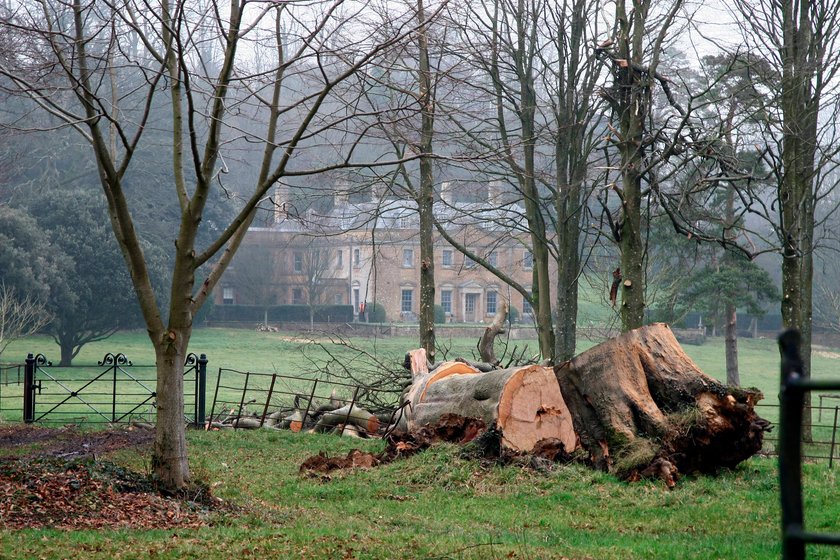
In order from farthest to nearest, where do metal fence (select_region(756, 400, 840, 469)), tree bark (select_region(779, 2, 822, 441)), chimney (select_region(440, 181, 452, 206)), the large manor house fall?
the large manor house, chimney (select_region(440, 181, 452, 206)), tree bark (select_region(779, 2, 822, 441)), metal fence (select_region(756, 400, 840, 469))

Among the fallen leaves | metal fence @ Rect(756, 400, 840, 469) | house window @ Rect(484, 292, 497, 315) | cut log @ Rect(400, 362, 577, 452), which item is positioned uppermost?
house window @ Rect(484, 292, 497, 315)

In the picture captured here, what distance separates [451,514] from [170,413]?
3071 mm

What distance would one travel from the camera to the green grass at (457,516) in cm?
644

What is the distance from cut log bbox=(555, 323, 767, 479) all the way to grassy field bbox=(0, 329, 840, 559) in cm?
34

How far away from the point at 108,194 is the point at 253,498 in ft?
12.0

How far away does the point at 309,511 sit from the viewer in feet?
28.7

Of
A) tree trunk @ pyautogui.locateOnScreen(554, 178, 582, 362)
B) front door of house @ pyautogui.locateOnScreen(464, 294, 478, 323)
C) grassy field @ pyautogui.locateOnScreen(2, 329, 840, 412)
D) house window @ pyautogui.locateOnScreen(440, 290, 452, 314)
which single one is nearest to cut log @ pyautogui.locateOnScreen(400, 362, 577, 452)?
tree trunk @ pyautogui.locateOnScreen(554, 178, 582, 362)

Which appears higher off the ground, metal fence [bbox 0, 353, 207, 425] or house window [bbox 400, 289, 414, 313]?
house window [bbox 400, 289, 414, 313]

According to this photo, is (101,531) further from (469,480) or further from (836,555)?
(836,555)

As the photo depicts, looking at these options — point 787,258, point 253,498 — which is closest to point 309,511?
point 253,498

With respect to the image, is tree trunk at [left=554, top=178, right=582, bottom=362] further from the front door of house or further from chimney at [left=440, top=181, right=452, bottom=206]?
the front door of house

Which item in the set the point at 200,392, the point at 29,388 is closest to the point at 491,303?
the point at 200,392

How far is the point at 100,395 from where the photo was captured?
29.4 m

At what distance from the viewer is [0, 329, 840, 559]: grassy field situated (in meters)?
6.45
